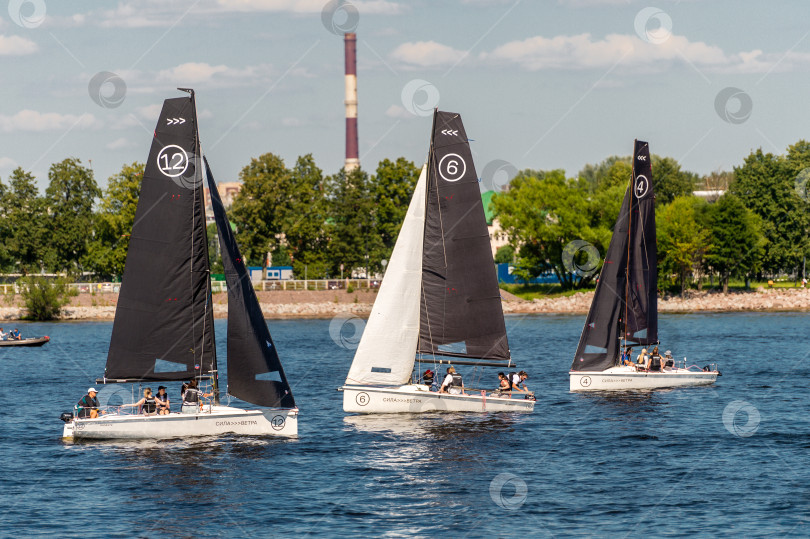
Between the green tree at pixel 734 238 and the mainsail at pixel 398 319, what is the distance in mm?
86038

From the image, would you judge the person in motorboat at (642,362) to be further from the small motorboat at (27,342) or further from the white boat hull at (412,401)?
the small motorboat at (27,342)

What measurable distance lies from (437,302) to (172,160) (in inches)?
496

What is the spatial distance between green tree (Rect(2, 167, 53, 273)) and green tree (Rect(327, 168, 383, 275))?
35.3 metres

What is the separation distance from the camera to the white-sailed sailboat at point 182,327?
3375cm

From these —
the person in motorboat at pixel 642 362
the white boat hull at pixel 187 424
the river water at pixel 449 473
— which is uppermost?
the person in motorboat at pixel 642 362

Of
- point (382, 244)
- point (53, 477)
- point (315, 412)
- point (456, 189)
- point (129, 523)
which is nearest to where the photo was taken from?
point (129, 523)

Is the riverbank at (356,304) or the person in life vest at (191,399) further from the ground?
the riverbank at (356,304)

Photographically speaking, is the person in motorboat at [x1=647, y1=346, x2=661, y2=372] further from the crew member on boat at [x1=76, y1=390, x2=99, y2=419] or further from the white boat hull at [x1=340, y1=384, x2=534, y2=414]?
the crew member on boat at [x1=76, y1=390, x2=99, y2=419]

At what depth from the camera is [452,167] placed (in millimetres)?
40031

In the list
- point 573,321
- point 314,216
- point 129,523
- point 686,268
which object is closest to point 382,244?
point 314,216

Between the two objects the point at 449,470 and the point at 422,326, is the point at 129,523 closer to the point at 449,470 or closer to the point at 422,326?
the point at 449,470

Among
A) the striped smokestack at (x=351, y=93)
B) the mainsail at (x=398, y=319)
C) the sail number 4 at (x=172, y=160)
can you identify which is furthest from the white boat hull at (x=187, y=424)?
the striped smokestack at (x=351, y=93)

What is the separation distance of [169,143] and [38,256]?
322 feet

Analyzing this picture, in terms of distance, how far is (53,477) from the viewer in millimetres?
31391
